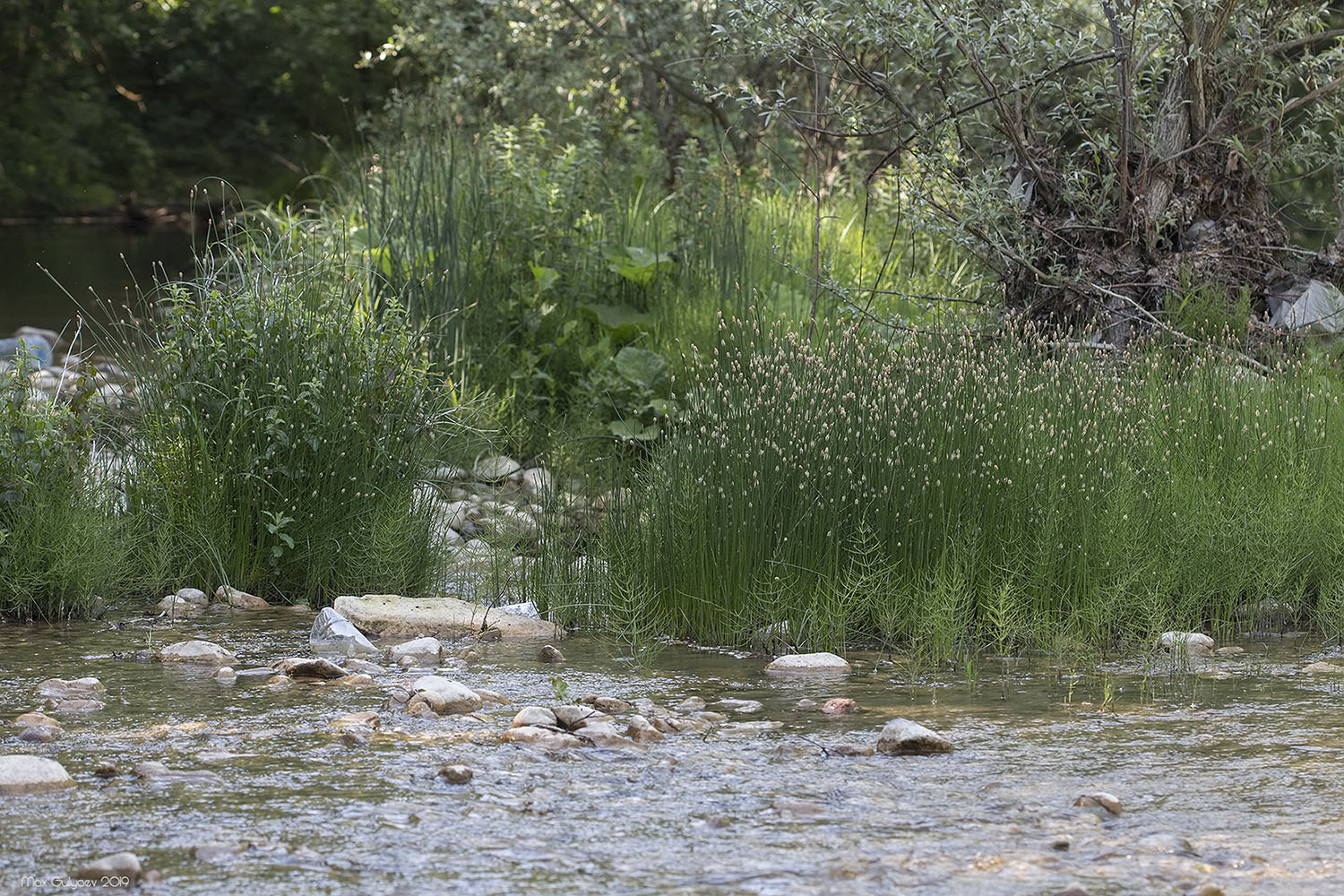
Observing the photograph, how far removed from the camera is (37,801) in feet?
11.0

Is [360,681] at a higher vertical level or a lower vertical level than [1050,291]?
lower

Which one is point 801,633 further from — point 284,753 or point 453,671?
point 284,753

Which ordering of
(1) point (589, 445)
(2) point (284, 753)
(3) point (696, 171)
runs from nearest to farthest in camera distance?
(2) point (284, 753), (1) point (589, 445), (3) point (696, 171)

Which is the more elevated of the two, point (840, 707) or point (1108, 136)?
point (1108, 136)

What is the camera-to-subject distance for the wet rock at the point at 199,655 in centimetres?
493

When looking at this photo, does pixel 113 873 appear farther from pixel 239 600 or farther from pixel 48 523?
pixel 239 600

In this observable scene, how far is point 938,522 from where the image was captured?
5.45 metres

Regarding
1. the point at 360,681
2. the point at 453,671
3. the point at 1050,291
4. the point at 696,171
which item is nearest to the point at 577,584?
the point at 453,671

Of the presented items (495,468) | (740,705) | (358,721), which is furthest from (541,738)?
(495,468)

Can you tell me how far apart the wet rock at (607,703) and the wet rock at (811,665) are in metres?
0.76

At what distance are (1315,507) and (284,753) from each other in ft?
13.8

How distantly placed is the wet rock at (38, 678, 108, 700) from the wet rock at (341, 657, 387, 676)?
787 millimetres

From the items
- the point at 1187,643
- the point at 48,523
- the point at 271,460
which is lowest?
the point at 1187,643

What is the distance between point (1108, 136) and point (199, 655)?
593 cm
